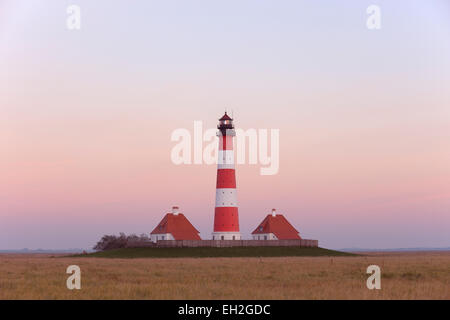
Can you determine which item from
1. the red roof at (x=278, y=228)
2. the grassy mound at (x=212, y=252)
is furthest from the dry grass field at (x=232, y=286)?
the red roof at (x=278, y=228)

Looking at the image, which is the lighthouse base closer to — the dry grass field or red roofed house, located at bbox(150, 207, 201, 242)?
red roofed house, located at bbox(150, 207, 201, 242)

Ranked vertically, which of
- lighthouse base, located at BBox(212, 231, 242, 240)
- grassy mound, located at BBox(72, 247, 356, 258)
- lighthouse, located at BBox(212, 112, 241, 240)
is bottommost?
grassy mound, located at BBox(72, 247, 356, 258)

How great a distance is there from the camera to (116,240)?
82.8m

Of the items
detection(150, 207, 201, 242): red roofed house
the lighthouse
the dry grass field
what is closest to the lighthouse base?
the lighthouse

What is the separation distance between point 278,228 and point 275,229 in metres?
0.59

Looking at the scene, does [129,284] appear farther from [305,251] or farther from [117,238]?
[117,238]

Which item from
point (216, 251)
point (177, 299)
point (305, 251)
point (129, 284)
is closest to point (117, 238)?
point (216, 251)

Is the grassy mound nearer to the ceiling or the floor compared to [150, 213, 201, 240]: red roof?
nearer to the floor

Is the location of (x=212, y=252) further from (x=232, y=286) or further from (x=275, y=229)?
(x=232, y=286)

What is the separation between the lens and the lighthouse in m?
69.0
